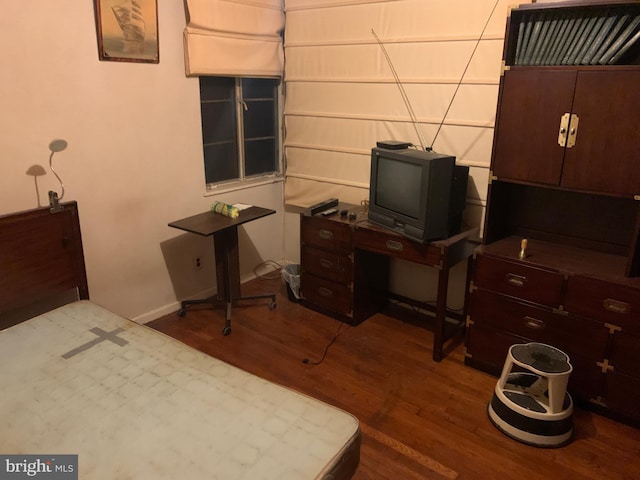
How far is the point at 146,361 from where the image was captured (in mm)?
2002

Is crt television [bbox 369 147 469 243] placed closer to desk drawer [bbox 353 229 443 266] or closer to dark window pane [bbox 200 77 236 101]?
desk drawer [bbox 353 229 443 266]

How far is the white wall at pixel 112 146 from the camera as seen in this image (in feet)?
8.05

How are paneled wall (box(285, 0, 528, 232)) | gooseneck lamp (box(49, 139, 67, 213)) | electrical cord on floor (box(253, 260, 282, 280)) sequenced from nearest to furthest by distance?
gooseneck lamp (box(49, 139, 67, 213)) < paneled wall (box(285, 0, 528, 232)) < electrical cord on floor (box(253, 260, 282, 280))

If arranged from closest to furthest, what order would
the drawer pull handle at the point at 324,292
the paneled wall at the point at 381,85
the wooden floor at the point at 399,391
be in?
the wooden floor at the point at 399,391 < the paneled wall at the point at 381,85 < the drawer pull handle at the point at 324,292

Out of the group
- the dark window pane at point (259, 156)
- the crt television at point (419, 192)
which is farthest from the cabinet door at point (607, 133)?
the dark window pane at point (259, 156)

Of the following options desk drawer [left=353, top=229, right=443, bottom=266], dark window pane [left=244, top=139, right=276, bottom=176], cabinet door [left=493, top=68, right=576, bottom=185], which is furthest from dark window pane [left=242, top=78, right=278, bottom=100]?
cabinet door [left=493, top=68, right=576, bottom=185]

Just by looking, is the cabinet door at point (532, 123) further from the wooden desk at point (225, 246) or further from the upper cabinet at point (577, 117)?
the wooden desk at point (225, 246)

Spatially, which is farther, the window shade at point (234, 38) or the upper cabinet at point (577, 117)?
the window shade at point (234, 38)

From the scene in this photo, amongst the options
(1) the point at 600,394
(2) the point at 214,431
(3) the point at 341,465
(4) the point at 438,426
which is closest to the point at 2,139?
(2) the point at 214,431

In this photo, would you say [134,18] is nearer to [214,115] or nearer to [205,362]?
[214,115]

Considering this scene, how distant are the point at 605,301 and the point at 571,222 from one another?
590 millimetres

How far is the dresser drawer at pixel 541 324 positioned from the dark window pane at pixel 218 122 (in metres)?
2.20

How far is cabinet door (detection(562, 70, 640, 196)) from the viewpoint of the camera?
2.14 metres

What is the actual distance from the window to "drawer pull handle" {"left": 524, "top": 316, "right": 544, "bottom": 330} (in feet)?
7.65
